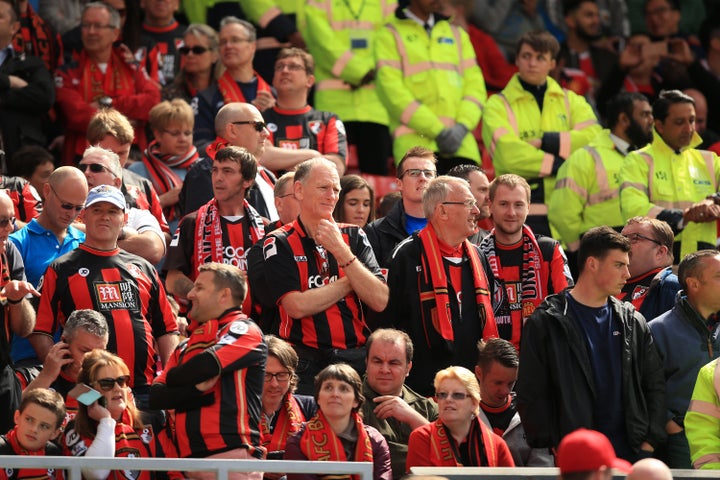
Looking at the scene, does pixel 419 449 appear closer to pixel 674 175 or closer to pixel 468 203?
pixel 468 203

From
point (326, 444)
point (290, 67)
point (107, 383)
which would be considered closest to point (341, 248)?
point (326, 444)

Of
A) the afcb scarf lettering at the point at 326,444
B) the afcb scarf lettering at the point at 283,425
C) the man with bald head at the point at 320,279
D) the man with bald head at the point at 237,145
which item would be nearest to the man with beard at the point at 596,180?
the man with bald head at the point at 237,145

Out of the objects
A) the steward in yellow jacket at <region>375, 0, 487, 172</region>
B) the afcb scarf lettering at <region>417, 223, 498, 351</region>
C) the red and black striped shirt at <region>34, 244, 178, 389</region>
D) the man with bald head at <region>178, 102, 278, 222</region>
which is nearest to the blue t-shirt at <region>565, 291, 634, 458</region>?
the afcb scarf lettering at <region>417, 223, 498, 351</region>

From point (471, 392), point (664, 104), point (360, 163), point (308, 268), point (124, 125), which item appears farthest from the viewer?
Answer: point (360, 163)

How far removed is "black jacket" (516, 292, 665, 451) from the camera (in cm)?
859

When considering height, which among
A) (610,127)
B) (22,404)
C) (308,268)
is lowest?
(22,404)

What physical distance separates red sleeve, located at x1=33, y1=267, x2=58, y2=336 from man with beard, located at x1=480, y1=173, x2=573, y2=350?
288 cm

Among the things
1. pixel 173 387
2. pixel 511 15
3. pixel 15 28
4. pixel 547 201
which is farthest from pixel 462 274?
pixel 511 15

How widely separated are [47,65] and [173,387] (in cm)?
634

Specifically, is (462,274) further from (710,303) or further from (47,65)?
(47,65)

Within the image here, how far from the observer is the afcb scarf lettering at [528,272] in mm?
10188

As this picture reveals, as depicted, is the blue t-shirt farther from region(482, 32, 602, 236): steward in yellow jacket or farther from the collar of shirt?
region(482, 32, 602, 236): steward in yellow jacket

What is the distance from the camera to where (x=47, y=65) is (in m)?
13.4

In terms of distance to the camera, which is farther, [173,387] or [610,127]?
[610,127]
